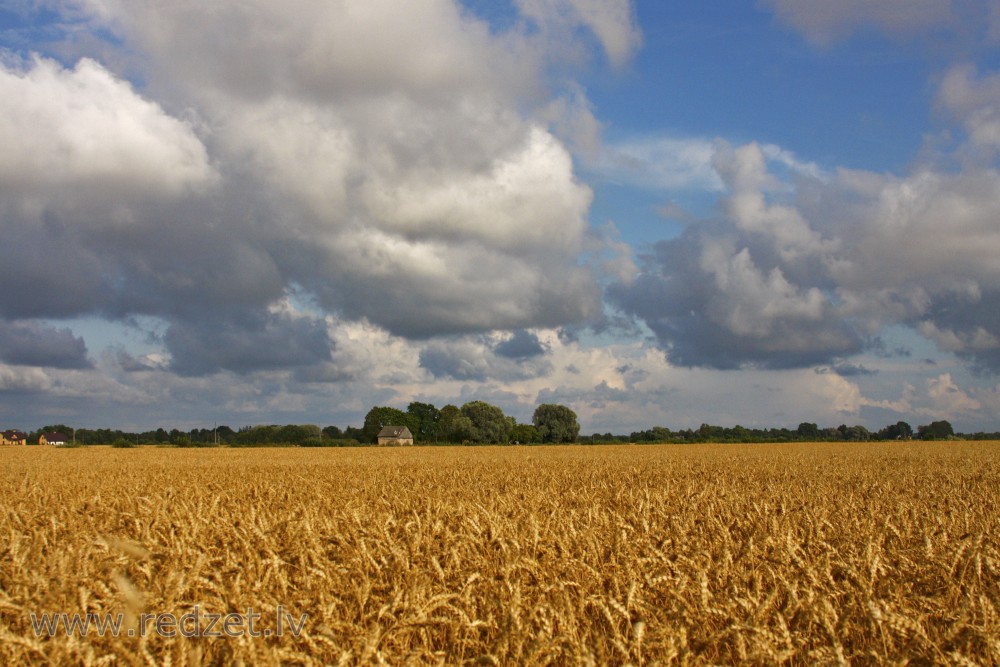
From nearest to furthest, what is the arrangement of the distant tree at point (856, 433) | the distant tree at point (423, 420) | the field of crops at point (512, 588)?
the field of crops at point (512, 588) → the distant tree at point (856, 433) → the distant tree at point (423, 420)

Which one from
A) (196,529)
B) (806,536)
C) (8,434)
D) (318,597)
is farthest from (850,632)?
(8,434)

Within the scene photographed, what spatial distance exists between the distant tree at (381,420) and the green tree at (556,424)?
2510 centimetres

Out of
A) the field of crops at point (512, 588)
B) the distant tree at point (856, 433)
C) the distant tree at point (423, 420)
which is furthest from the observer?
the distant tree at point (423, 420)

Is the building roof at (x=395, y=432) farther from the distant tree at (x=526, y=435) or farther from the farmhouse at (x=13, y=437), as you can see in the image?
the farmhouse at (x=13, y=437)

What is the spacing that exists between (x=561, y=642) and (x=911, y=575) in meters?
3.87

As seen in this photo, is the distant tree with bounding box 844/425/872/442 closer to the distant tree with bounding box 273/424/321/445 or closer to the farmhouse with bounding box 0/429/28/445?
the distant tree with bounding box 273/424/321/445

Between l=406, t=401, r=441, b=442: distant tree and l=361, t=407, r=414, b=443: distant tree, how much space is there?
4.98ft

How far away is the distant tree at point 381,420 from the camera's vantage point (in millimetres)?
122375

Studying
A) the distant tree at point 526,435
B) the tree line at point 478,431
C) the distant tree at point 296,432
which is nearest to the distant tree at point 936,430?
the tree line at point 478,431

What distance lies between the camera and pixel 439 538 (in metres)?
7.21

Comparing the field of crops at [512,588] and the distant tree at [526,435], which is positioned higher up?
the field of crops at [512,588]

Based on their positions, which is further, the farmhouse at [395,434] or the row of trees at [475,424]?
the farmhouse at [395,434]

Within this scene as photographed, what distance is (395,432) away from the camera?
115 metres

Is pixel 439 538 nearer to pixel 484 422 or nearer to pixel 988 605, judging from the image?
pixel 988 605
